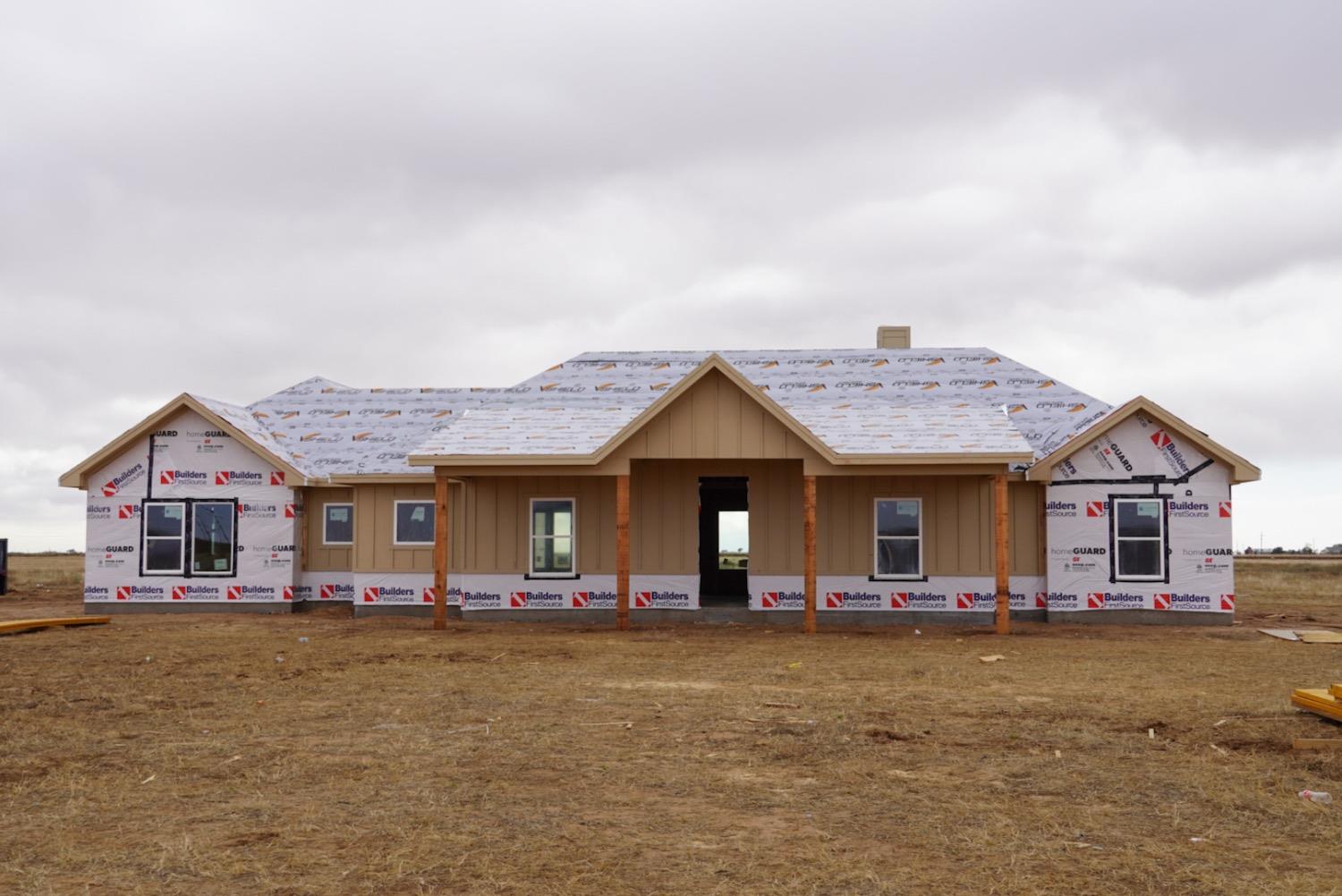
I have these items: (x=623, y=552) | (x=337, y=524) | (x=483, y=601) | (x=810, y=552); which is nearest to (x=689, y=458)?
(x=623, y=552)

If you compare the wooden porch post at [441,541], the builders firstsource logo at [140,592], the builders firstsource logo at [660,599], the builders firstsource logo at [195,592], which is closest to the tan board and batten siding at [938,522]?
the builders firstsource logo at [660,599]

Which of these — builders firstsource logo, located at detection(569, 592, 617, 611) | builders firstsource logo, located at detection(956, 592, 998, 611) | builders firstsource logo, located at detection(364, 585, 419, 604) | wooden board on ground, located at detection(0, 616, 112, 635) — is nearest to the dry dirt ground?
wooden board on ground, located at detection(0, 616, 112, 635)

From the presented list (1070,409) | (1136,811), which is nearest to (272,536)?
(1070,409)

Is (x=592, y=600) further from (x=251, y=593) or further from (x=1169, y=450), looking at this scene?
(x=1169, y=450)

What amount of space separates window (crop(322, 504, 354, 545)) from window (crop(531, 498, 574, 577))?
200 inches

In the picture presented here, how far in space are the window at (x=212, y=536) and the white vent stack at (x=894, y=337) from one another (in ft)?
49.7

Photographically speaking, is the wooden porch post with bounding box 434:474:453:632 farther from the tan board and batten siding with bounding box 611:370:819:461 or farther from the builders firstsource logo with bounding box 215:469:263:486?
the builders firstsource logo with bounding box 215:469:263:486

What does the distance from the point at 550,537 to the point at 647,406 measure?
3.18m

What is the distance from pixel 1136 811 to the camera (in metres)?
7.33

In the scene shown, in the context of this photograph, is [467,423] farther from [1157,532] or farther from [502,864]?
[502,864]

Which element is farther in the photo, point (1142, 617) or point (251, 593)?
point (251, 593)

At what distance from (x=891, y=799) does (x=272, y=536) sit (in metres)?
19.7

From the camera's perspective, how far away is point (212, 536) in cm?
2483

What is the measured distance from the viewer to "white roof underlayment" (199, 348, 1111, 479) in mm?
20828
